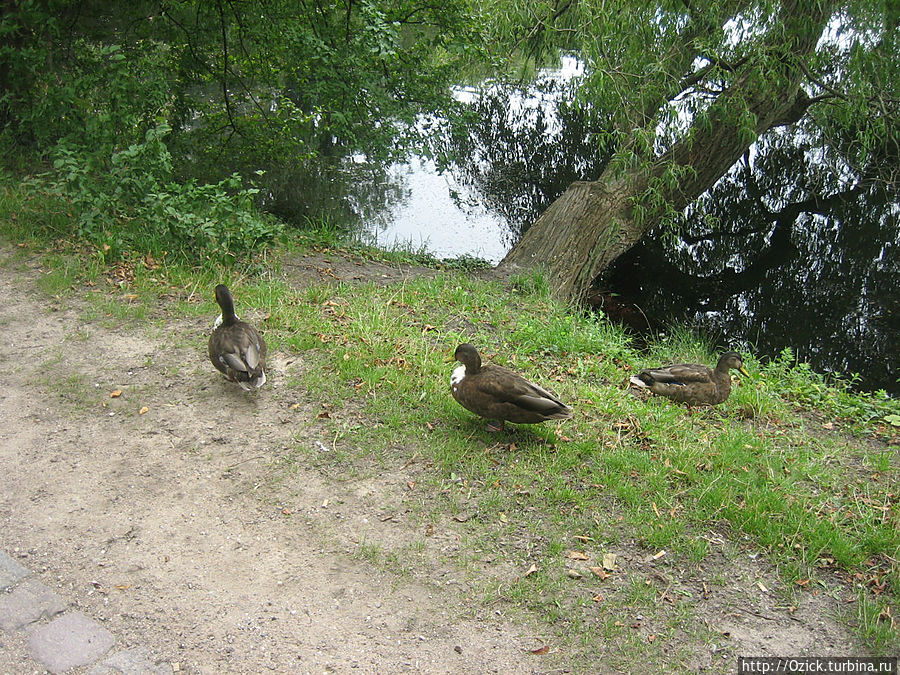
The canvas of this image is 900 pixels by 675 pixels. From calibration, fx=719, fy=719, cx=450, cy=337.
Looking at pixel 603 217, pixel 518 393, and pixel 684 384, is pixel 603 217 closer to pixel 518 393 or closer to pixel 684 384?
pixel 684 384

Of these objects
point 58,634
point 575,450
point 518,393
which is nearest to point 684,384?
point 575,450

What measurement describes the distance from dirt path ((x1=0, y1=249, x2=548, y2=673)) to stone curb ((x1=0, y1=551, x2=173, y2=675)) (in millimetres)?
55

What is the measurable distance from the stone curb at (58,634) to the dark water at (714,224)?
305 inches

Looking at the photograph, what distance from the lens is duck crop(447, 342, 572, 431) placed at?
512 cm

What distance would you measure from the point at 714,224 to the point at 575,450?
1019 cm

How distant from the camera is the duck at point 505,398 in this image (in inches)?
201

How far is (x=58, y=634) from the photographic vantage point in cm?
356

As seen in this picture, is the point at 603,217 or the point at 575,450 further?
the point at 603,217

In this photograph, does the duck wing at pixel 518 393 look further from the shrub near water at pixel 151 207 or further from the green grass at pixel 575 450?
the shrub near water at pixel 151 207

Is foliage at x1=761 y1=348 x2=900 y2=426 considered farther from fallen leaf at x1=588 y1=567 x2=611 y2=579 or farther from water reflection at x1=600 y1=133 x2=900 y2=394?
fallen leaf at x1=588 y1=567 x2=611 y2=579

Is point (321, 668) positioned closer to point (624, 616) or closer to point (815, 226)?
point (624, 616)

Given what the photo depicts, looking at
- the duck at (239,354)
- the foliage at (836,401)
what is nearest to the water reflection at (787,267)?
the foliage at (836,401)

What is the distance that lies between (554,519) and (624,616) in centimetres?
84

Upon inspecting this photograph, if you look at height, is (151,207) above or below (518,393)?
above
